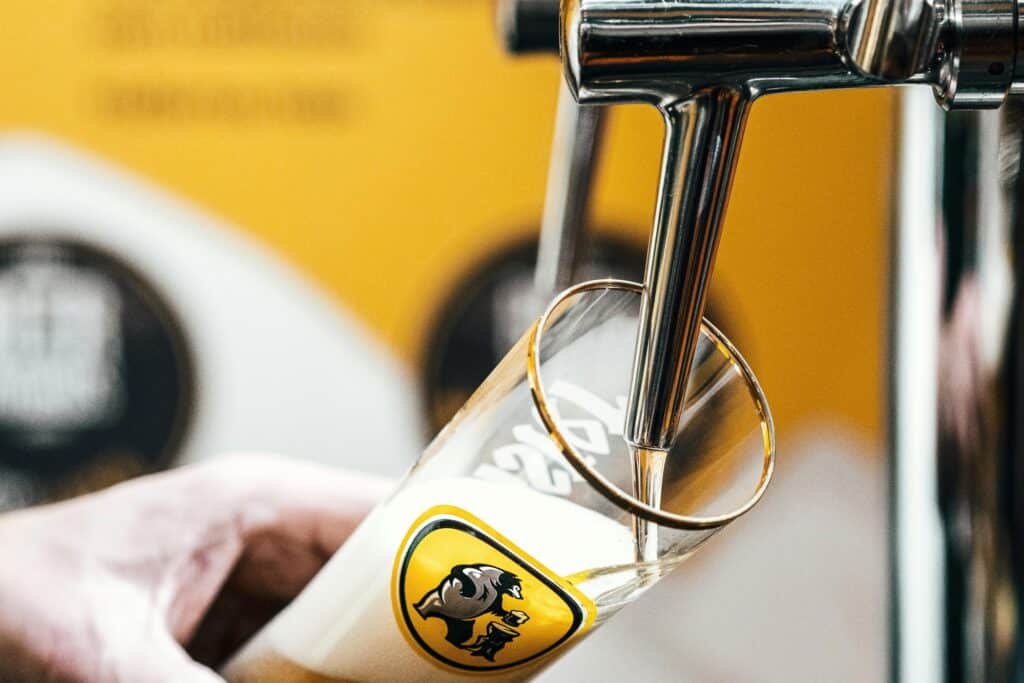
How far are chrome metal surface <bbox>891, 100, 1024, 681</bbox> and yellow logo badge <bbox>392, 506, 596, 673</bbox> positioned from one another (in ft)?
0.30

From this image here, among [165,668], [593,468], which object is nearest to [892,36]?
[593,468]

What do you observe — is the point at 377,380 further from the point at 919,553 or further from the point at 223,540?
the point at 919,553

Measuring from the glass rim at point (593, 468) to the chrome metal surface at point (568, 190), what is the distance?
4 centimetres

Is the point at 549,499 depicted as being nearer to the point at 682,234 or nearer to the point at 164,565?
the point at 682,234

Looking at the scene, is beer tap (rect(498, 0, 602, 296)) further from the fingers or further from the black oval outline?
the fingers

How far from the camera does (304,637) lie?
0.36m

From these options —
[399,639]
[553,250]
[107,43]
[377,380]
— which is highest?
[107,43]

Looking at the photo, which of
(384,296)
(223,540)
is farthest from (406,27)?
(223,540)

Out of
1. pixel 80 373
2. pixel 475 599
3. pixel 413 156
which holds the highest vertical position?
pixel 413 156

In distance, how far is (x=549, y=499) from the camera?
0.91 feet

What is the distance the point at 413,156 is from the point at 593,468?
918 millimetres

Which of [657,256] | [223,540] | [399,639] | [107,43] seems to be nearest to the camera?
[657,256]

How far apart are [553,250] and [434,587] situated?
11cm

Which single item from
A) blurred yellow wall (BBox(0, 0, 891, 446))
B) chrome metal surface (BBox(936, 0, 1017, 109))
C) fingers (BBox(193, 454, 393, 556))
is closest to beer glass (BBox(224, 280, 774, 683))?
chrome metal surface (BBox(936, 0, 1017, 109))
